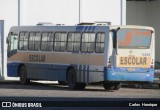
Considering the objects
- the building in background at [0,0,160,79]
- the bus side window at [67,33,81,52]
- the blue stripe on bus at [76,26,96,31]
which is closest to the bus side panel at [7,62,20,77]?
the building in background at [0,0,160,79]

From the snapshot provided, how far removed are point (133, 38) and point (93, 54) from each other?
6.00 feet

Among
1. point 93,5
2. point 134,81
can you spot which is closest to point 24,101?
point 134,81

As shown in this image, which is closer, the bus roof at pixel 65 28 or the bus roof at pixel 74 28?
the bus roof at pixel 74 28

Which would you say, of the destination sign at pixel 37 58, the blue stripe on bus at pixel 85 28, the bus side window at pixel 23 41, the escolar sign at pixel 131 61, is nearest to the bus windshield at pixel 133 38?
the escolar sign at pixel 131 61

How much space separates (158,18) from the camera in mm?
55344

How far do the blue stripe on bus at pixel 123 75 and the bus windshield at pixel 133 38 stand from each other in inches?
42.5

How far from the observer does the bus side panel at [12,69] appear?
3772 centimetres

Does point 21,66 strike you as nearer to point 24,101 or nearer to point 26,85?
point 26,85

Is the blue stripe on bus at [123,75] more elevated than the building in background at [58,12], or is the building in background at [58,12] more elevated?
the building in background at [58,12]

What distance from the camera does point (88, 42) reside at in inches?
1291

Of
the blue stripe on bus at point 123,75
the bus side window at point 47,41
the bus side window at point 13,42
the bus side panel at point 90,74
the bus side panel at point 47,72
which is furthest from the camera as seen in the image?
the bus side window at point 13,42

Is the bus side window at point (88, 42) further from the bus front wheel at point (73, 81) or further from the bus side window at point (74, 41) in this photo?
the bus front wheel at point (73, 81)

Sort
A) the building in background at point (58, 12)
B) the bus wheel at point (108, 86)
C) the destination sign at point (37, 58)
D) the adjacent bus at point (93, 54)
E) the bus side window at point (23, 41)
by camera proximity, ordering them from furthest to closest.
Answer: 1. the building in background at point (58, 12)
2. the bus side window at point (23, 41)
3. the destination sign at point (37, 58)
4. the bus wheel at point (108, 86)
5. the adjacent bus at point (93, 54)

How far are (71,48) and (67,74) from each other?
116 cm
